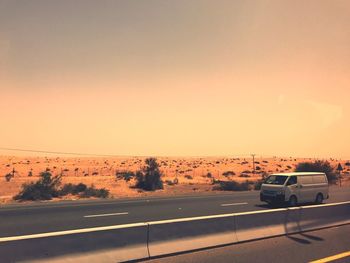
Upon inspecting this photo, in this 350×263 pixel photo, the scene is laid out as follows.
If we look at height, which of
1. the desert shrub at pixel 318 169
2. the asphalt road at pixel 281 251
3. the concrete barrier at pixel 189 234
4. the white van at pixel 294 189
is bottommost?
the asphalt road at pixel 281 251

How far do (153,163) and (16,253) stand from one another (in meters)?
40.0

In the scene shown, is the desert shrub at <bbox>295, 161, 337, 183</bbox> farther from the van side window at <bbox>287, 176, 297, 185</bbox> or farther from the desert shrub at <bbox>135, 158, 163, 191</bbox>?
Result: the van side window at <bbox>287, 176, 297, 185</bbox>

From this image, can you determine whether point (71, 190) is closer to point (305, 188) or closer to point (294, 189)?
point (294, 189)

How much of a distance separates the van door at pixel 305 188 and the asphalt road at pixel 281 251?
11046 millimetres

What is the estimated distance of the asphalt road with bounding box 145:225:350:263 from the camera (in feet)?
26.6

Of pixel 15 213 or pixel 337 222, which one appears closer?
pixel 337 222

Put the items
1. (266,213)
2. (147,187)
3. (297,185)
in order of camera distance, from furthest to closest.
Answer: (147,187) → (297,185) → (266,213)

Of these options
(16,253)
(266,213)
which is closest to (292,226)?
(266,213)

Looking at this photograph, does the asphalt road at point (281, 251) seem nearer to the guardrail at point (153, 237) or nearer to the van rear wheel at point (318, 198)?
the guardrail at point (153, 237)

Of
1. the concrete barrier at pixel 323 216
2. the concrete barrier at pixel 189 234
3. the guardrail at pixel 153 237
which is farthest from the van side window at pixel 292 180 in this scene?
the concrete barrier at pixel 189 234

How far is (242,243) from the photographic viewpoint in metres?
9.73

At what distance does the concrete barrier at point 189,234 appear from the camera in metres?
8.35

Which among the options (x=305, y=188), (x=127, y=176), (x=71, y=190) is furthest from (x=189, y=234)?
(x=127, y=176)

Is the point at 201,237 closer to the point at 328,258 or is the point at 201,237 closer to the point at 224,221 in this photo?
the point at 224,221
